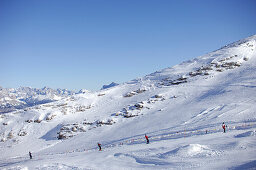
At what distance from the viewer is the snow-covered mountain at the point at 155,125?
14.5 meters

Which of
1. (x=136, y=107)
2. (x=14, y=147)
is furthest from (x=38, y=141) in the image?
(x=136, y=107)

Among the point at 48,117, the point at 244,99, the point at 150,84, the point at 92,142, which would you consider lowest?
the point at 92,142

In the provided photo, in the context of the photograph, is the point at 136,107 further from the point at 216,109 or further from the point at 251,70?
the point at 251,70

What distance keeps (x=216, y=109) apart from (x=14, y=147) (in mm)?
49503

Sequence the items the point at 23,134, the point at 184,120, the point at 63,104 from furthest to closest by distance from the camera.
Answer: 1. the point at 63,104
2. the point at 23,134
3. the point at 184,120

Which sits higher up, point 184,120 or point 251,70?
point 251,70

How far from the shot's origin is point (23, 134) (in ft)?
162

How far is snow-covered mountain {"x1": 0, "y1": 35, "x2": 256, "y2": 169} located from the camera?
14484 mm

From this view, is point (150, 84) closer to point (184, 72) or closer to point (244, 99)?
point (184, 72)

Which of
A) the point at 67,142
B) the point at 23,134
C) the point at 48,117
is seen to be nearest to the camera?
the point at 67,142

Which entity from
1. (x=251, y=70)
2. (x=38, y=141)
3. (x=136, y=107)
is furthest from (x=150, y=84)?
(x=38, y=141)

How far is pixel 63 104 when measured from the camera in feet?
207

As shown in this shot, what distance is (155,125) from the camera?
3541 centimetres

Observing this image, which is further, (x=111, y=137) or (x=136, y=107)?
(x=136, y=107)
